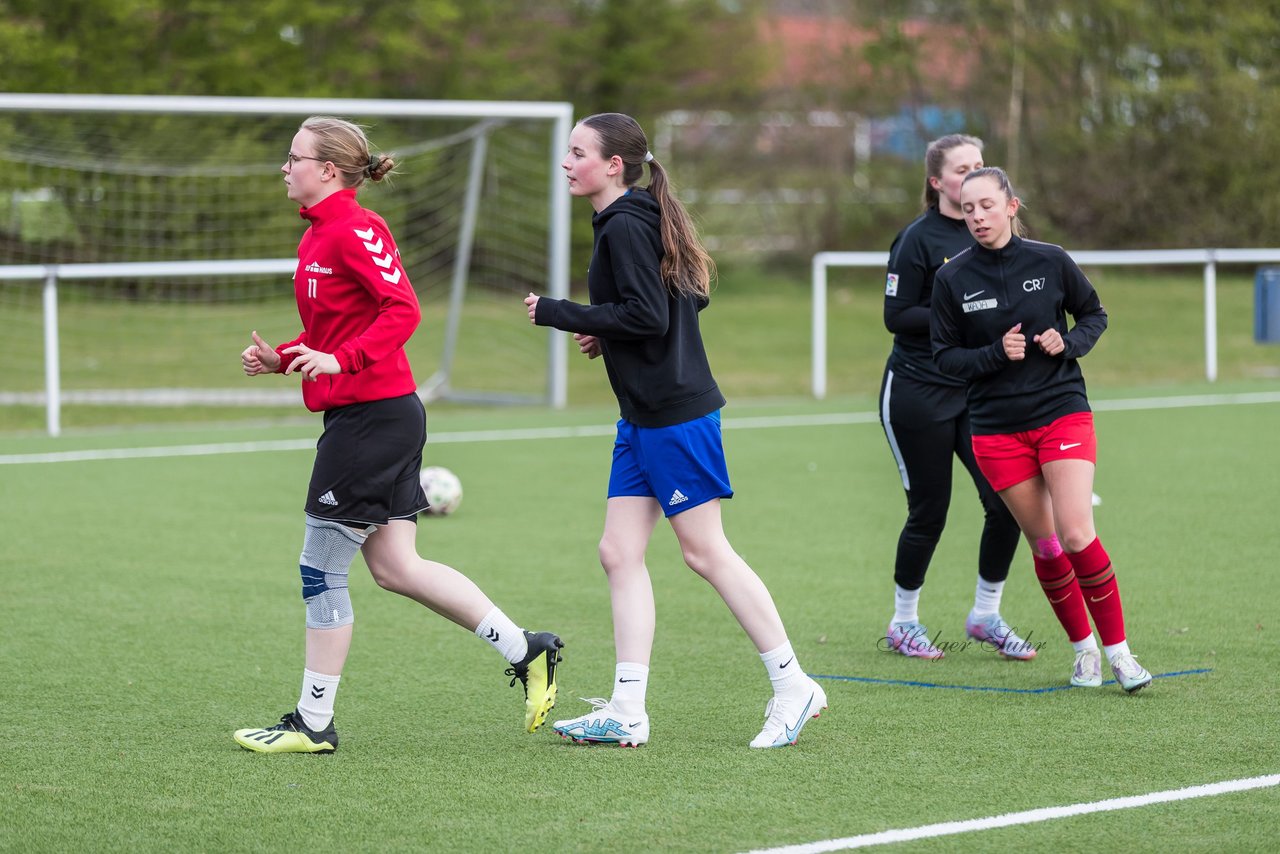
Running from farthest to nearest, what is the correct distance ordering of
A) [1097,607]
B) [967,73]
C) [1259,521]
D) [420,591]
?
1. [967,73]
2. [1259,521]
3. [1097,607]
4. [420,591]

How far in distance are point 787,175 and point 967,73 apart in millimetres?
3560

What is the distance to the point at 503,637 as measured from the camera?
520cm

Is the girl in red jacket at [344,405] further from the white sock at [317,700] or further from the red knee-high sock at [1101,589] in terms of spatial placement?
the red knee-high sock at [1101,589]

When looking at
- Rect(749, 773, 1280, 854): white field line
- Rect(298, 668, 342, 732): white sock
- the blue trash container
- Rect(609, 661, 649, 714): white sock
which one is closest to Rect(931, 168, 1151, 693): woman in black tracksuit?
Rect(749, 773, 1280, 854): white field line

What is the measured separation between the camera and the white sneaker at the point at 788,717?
5008 mm

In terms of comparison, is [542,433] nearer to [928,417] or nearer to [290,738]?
[928,417]

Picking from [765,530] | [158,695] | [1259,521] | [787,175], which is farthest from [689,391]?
[787,175]

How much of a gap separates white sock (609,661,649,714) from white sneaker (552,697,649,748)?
23mm

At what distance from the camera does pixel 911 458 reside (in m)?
6.39

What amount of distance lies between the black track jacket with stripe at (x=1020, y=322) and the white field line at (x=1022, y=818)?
142cm

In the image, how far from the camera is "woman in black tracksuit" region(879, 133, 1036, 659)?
20.6ft

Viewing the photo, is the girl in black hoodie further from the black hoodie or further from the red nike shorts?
the red nike shorts

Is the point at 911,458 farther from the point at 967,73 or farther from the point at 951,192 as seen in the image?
the point at 967,73

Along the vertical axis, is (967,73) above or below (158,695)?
above
